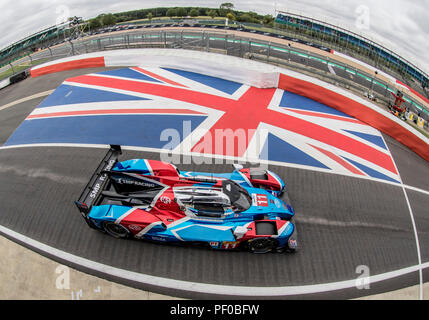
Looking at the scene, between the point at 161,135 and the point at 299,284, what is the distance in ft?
23.2

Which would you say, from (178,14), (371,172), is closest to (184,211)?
(371,172)

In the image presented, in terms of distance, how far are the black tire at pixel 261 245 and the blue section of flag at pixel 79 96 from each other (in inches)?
340

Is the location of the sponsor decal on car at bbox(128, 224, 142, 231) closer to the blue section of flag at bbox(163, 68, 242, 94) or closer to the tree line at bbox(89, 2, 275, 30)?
the blue section of flag at bbox(163, 68, 242, 94)

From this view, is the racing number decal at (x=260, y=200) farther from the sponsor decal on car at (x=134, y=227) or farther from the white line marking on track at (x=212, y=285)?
the sponsor decal on car at (x=134, y=227)

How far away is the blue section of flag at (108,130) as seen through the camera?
10.0 metres

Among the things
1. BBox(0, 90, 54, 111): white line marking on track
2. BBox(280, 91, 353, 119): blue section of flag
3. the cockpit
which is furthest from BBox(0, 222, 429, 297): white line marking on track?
BBox(0, 90, 54, 111): white line marking on track

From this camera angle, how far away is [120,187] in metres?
7.17

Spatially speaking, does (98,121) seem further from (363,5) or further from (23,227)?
(363,5)

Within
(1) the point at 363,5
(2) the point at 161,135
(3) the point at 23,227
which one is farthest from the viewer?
(1) the point at 363,5

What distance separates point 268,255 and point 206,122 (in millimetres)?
6012

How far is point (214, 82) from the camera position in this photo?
13.1 metres

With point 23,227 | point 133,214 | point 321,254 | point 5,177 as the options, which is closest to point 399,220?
point 321,254

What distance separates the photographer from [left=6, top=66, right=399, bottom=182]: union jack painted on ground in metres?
9.83

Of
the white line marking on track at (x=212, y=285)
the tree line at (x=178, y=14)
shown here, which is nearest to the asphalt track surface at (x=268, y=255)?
the white line marking on track at (x=212, y=285)
